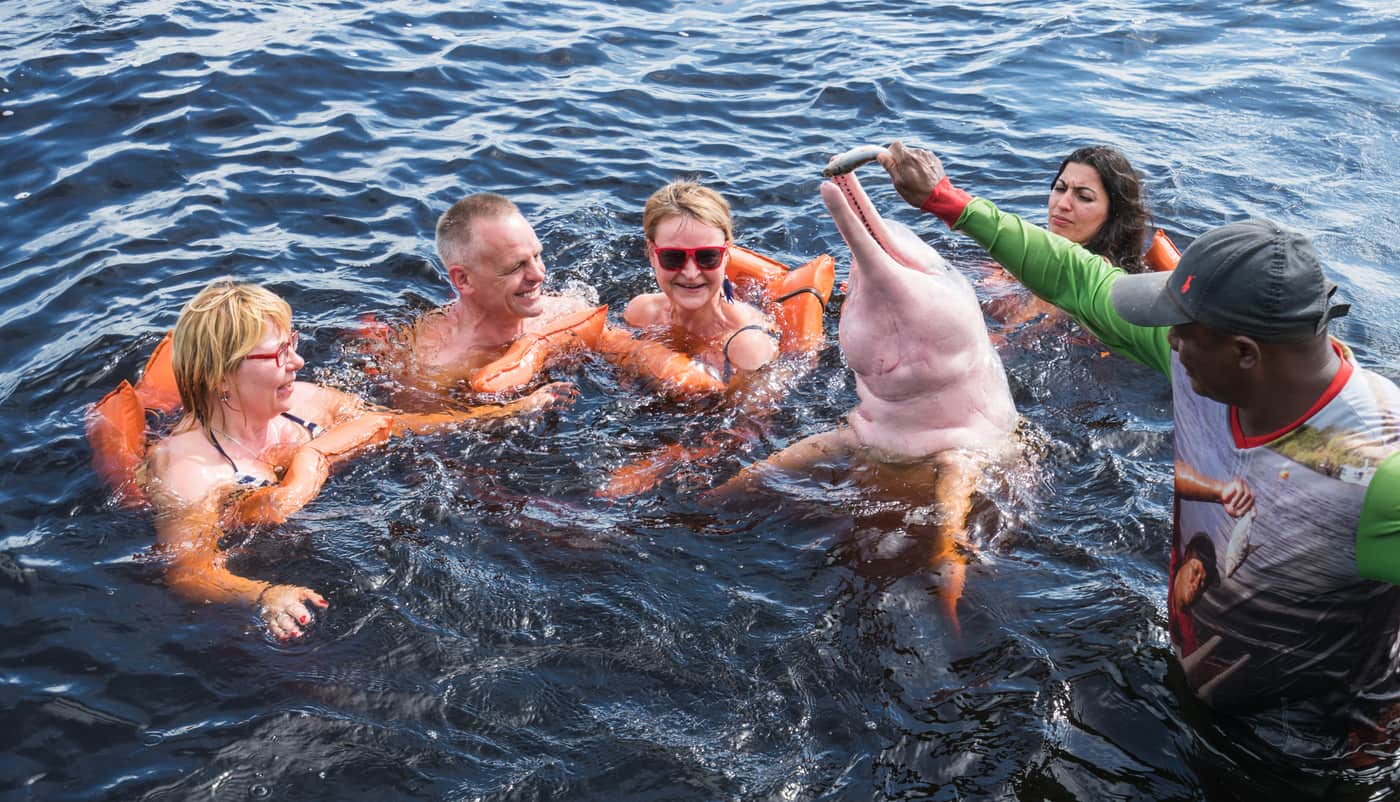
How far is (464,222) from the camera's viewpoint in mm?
7480

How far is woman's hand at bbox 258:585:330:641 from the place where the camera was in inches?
201

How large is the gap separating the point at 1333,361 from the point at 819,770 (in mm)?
2301

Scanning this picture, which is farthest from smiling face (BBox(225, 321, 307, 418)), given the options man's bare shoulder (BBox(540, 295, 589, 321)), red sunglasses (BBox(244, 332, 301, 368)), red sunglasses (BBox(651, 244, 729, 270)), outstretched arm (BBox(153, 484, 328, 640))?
red sunglasses (BBox(651, 244, 729, 270))

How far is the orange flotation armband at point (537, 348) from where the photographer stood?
23.4 feet

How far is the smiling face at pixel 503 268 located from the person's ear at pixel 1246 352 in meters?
4.90

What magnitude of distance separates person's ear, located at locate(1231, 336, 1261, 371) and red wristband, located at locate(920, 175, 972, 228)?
4.70 ft

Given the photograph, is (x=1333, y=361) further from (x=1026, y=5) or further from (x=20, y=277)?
(x=1026, y=5)

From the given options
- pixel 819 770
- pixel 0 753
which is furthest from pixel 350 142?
pixel 819 770

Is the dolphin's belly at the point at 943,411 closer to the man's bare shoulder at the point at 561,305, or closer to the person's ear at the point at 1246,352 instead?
the person's ear at the point at 1246,352

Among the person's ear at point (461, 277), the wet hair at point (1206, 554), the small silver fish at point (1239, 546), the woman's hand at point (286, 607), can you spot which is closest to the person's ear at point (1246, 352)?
the small silver fish at point (1239, 546)

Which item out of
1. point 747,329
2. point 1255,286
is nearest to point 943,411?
point 1255,286

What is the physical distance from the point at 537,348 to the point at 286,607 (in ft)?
8.80

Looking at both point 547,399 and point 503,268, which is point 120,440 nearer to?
point 547,399

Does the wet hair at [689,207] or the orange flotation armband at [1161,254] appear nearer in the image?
the wet hair at [689,207]
